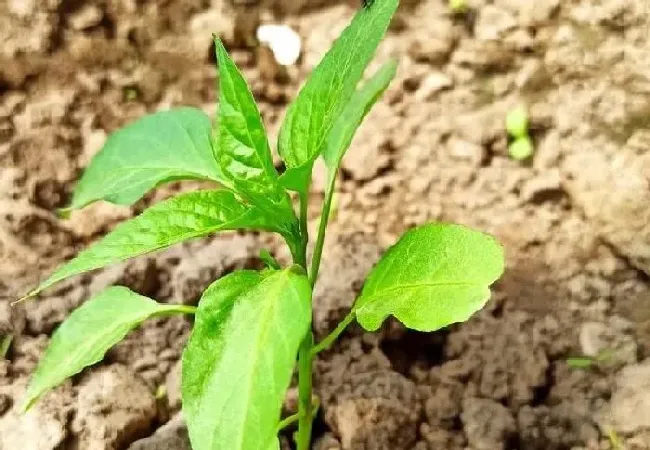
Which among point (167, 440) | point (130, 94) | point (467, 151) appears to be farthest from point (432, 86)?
point (167, 440)

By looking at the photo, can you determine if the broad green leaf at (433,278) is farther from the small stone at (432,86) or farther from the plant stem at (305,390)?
the small stone at (432,86)

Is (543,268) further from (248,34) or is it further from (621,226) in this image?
(248,34)

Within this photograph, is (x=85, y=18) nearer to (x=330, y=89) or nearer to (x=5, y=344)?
(x=5, y=344)

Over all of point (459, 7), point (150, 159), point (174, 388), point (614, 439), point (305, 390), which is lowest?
point (614, 439)

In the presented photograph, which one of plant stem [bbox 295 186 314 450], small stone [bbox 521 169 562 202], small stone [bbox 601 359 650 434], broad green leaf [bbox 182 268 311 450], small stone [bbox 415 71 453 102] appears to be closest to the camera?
broad green leaf [bbox 182 268 311 450]

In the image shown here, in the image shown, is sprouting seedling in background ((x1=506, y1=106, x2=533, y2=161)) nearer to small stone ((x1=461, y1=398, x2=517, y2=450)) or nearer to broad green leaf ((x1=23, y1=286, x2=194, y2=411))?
small stone ((x1=461, y1=398, x2=517, y2=450))

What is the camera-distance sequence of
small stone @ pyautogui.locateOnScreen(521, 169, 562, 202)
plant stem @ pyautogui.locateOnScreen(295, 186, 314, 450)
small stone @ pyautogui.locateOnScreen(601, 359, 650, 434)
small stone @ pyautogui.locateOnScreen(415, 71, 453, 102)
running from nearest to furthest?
plant stem @ pyautogui.locateOnScreen(295, 186, 314, 450) → small stone @ pyautogui.locateOnScreen(601, 359, 650, 434) → small stone @ pyautogui.locateOnScreen(521, 169, 562, 202) → small stone @ pyautogui.locateOnScreen(415, 71, 453, 102)

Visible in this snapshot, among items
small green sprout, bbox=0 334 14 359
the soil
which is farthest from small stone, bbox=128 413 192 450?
small green sprout, bbox=0 334 14 359
